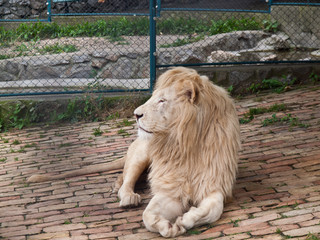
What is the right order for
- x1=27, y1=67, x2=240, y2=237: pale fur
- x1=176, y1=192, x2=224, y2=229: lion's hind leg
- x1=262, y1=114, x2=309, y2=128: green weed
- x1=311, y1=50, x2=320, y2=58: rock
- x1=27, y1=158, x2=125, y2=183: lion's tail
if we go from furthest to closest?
x1=311, y1=50, x2=320, y2=58: rock
x1=262, y1=114, x2=309, y2=128: green weed
x1=27, y1=158, x2=125, y2=183: lion's tail
x1=27, y1=67, x2=240, y2=237: pale fur
x1=176, y1=192, x2=224, y2=229: lion's hind leg

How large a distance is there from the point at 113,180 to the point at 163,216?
52.5 inches

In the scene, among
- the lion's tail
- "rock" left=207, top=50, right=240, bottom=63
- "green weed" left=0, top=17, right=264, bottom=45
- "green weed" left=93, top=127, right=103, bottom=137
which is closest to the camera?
the lion's tail

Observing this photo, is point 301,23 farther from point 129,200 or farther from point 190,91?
point 129,200

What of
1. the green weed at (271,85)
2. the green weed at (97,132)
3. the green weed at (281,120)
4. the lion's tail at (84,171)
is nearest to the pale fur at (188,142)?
the lion's tail at (84,171)

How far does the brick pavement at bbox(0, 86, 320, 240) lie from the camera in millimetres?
4074

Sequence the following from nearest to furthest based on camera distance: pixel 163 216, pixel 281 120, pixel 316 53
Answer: pixel 163 216, pixel 281 120, pixel 316 53

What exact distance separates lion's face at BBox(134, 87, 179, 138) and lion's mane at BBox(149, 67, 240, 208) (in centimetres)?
4

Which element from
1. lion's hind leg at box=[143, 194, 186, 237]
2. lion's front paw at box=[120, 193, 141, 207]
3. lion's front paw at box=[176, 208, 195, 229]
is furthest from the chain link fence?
lion's front paw at box=[176, 208, 195, 229]

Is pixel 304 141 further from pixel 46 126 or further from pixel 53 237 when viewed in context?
pixel 46 126

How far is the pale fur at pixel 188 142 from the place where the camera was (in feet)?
13.7

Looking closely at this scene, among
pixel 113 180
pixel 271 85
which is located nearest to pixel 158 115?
pixel 113 180

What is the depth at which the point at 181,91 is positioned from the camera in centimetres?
422

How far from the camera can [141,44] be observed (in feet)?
30.0

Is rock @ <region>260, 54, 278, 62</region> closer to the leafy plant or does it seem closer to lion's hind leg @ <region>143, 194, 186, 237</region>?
the leafy plant
